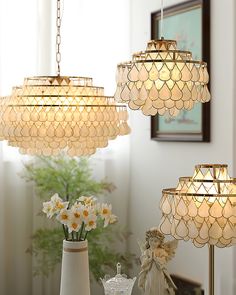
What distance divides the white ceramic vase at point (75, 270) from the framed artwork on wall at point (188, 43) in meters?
0.94

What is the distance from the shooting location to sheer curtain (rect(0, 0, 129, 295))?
11.9ft

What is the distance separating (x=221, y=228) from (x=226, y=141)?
3.48 feet

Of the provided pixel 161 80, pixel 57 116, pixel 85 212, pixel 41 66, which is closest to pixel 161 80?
pixel 161 80

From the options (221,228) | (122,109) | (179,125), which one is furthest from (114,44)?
(221,228)

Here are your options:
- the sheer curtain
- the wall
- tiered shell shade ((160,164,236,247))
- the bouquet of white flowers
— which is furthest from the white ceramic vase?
the sheer curtain

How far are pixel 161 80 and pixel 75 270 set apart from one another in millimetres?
932

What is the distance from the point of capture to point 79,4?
3.81 meters

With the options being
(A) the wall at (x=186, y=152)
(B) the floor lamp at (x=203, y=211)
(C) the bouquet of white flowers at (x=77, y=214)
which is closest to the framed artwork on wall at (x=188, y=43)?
(A) the wall at (x=186, y=152)

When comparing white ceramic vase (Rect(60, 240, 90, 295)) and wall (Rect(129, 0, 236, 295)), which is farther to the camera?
wall (Rect(129, 0, 236, 295))

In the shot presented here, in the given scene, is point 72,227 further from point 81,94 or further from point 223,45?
point 223,45

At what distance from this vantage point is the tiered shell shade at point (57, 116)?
213 cm

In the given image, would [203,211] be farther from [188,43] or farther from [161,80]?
[188,43]

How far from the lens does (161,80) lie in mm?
2004

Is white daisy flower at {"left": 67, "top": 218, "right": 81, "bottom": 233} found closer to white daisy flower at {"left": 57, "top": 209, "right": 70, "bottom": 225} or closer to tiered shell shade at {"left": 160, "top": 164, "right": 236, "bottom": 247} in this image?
white daisy flower at {"left": 57, "top": 209, "right": 70, "bottom": 225}
